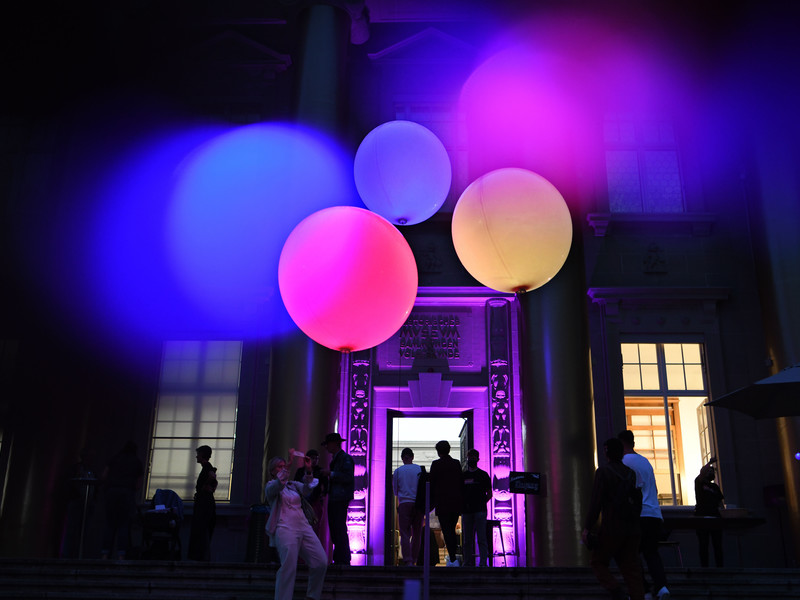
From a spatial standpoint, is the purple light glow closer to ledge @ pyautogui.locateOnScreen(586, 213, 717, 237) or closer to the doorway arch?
ledge @ pyautogui.locateOnScreen(586, 213, 717, 237)

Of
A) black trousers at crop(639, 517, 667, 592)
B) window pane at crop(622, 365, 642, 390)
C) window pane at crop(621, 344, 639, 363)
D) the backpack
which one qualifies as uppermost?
window pane at crop(621, 344, 639, 363)

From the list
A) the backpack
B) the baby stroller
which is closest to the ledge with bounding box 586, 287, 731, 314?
the backpack

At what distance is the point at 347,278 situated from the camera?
249 inches

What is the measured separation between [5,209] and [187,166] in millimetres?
3355

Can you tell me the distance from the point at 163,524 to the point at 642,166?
1078 centimetres

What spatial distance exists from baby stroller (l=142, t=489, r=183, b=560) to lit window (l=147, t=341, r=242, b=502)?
2.79 meters

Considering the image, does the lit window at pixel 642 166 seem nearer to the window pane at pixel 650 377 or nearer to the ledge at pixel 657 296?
the ledge at pixel 657 296

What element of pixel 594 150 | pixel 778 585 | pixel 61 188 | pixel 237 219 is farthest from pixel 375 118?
pixel 778 585

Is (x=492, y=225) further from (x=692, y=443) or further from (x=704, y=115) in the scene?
(x=704, y=115)

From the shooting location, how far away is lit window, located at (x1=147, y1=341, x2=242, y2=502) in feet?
45.3

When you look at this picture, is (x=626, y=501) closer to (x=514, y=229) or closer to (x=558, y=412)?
(x=514, y=229)

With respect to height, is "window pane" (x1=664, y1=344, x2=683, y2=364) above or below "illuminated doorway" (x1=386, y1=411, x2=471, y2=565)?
above

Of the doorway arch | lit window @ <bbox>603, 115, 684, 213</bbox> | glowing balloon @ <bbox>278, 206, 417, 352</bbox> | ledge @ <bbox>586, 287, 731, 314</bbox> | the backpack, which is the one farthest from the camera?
lit window @ <bbox>603, 115, 684, 213</bbox>

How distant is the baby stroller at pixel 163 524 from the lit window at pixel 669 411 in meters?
7.64
